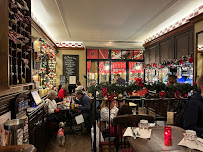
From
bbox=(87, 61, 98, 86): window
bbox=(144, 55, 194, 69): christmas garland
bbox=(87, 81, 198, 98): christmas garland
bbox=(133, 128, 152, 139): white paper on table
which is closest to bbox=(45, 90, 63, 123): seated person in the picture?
bbox=(87, 81, 198, 98): christmas garland

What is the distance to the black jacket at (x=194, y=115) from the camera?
209cm

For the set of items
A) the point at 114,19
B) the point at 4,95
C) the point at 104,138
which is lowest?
the point at 104,138

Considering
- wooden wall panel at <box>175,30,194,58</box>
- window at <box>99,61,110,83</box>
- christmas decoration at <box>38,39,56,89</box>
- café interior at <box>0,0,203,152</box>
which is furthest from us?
window at <box>99,61,110,83</box>

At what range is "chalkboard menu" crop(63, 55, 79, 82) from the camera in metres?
8.42

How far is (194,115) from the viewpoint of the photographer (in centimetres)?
210

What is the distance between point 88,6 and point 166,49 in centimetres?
370

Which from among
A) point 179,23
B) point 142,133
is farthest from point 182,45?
point 142,133

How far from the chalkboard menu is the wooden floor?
4586 millimetres

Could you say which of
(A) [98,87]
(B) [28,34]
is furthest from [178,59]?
(B) [28,34]

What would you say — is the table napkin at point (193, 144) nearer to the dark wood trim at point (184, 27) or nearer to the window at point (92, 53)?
the dark wood trim at point (184, 27)

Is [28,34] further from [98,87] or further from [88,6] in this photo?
[88,6]

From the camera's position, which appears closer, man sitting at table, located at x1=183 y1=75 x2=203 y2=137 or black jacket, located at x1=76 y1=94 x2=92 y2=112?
man sitting at table, located at x1=183 y1=75 x2=203 y2=137

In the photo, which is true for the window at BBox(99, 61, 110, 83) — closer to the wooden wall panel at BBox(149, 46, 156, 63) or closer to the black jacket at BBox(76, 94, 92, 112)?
the wooden wall panel at BBox(149, 46, 156, 63)

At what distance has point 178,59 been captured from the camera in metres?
5.17
